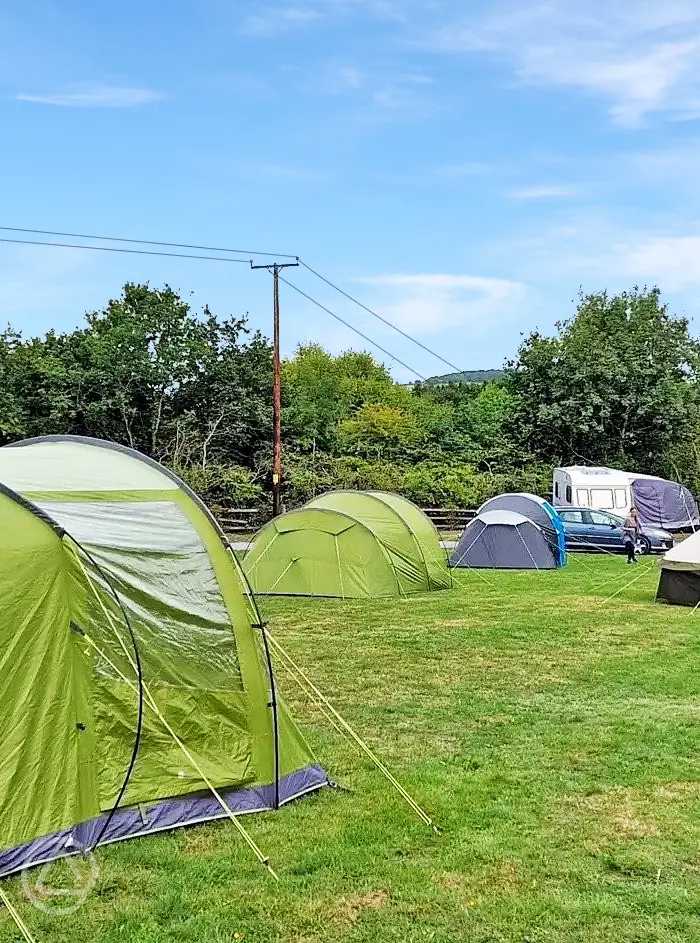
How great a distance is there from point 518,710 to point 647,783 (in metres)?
2.05

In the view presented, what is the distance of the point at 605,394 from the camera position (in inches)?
1468

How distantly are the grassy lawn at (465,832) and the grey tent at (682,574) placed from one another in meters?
3.73

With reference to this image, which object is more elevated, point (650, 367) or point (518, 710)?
point (650, 367)

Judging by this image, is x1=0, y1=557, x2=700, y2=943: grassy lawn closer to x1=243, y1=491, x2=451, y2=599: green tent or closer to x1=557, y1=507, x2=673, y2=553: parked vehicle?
x1=243, y1=491, x2=451, y2=599: green tent

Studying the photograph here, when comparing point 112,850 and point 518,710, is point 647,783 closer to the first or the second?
point 518,710

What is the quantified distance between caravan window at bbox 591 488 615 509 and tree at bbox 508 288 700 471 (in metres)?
8.16

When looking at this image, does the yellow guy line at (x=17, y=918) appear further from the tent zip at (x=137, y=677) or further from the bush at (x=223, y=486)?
the bush at (x=223, y=486)

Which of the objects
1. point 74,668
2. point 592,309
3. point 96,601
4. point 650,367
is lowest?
point 74,668

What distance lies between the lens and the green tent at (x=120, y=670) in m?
5.18

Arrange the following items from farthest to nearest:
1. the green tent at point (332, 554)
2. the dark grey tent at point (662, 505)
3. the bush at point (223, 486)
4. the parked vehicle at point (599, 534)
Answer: the bush at point (223, 486) < the dark grey tent at point (662, 505) < the parked vehicle at point (599, 534) < the green tent at point (332, 554)

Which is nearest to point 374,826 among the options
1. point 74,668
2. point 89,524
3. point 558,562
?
point 74,668

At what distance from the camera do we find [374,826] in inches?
227

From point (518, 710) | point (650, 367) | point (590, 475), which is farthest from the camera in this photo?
point (650, 367)

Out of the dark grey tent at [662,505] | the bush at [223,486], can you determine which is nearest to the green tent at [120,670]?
the dark grey tent at [662,505]
